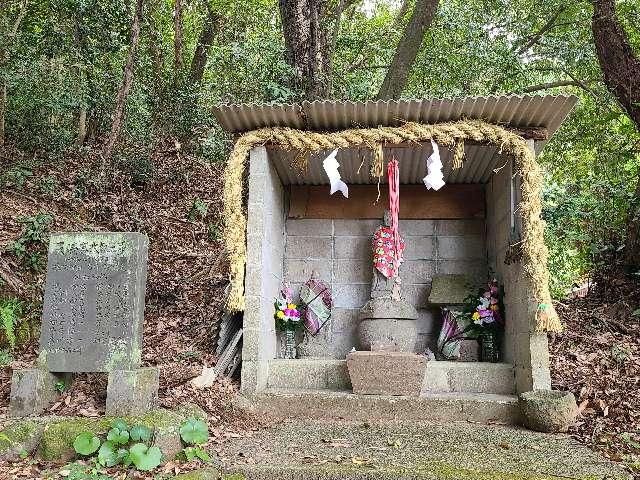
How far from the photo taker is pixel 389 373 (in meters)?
5.80

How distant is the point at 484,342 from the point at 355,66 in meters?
6.74

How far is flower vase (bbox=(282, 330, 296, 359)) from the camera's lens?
7.13m

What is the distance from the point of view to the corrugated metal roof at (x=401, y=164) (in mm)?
6742

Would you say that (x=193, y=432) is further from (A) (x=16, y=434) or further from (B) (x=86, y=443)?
(A) (x=16, y=434)

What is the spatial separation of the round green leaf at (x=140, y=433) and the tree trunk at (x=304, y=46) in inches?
245

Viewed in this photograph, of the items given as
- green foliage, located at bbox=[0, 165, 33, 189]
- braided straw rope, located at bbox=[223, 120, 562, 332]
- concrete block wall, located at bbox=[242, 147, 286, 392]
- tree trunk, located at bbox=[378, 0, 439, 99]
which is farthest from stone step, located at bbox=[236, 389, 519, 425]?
green foliage, located at bbox=[0, 165, 33, 189]

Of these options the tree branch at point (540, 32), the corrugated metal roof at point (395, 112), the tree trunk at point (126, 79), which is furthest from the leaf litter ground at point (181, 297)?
the tree branch at point (540, 32)

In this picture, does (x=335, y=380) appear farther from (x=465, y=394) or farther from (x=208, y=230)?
(x=208, y=230)

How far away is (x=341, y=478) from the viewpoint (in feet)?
11.9

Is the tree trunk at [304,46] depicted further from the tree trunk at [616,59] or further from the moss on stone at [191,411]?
the moss on stone at [191,411]

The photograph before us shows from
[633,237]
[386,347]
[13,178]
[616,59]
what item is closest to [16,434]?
[386,347]

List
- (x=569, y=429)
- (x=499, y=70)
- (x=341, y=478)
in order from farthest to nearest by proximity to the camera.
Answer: (x=499, y=70)
(x=569, y=429)
(x=341, y=478)

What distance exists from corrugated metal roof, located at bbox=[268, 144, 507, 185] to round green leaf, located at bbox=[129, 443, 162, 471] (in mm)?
3751

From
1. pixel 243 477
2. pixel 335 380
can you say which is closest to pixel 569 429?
pixel 335 380
